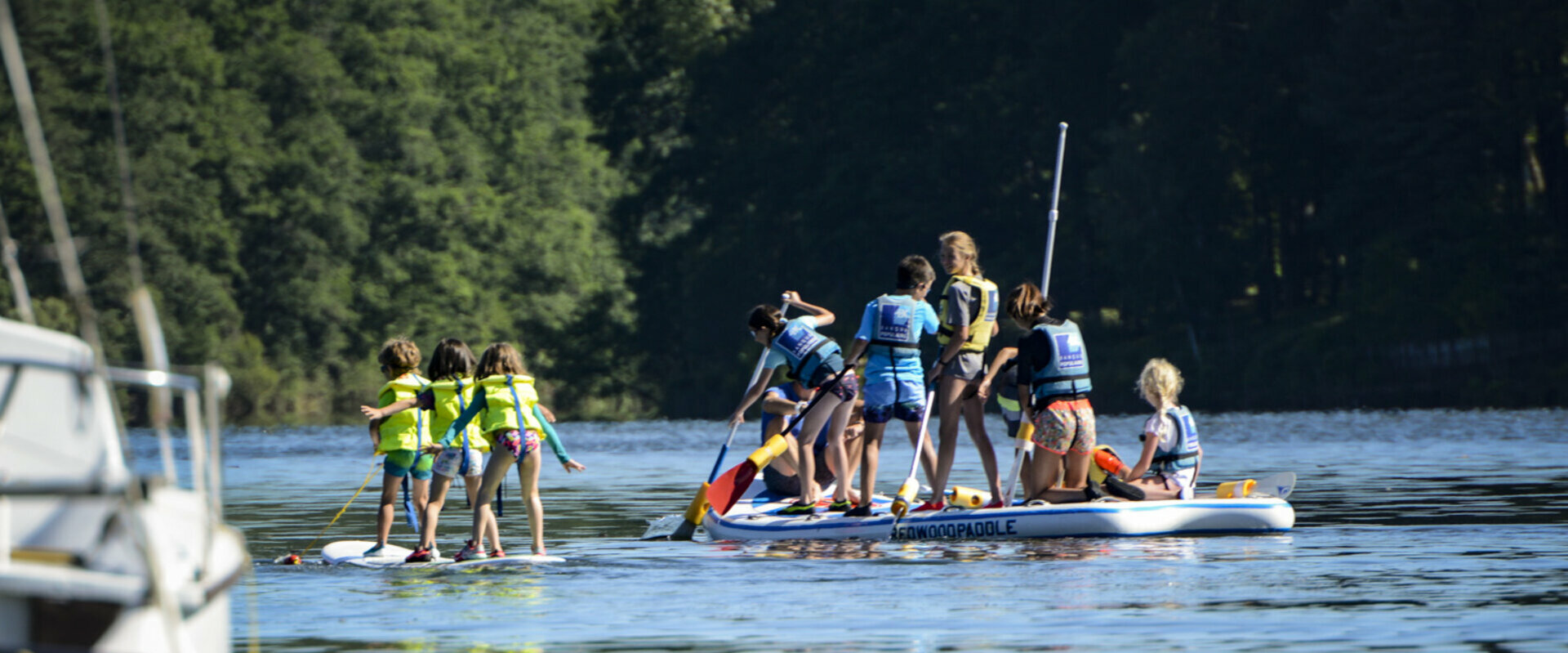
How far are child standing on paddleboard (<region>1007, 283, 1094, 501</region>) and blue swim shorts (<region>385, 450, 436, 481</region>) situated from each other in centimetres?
364

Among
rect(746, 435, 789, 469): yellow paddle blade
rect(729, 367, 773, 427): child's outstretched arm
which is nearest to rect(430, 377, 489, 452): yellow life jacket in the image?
rect(729, 367, 773, 427): child's outstretched arm

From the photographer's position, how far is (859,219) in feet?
203

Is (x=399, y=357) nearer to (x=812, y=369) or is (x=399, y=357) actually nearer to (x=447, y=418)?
(x=447, y=418)

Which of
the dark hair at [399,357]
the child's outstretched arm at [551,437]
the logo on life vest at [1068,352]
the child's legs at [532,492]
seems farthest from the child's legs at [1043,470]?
the dark hair at [399,357]

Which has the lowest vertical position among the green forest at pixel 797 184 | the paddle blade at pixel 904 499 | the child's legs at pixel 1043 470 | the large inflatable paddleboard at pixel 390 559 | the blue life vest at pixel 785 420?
the large inflatable paddleboard at pixel 390 559

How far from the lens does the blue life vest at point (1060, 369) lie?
14719mm

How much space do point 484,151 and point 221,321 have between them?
41.2 ft

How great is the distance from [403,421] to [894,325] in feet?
10.5

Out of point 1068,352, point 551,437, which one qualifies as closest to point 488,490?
point 551,437

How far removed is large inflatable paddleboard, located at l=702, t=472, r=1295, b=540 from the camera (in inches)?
580

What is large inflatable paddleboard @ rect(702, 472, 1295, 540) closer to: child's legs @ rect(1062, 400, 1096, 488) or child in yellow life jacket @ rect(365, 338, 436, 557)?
child's legs @ rect(1062, 400, 1096, 488)

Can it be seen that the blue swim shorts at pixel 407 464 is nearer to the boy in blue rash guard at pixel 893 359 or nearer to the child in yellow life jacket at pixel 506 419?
the child in yellow life jacket at pixel 506 419

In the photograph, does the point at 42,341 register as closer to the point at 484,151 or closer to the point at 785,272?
the point at 785,272

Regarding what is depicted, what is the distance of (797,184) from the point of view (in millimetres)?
64438
